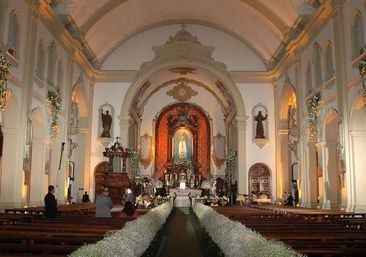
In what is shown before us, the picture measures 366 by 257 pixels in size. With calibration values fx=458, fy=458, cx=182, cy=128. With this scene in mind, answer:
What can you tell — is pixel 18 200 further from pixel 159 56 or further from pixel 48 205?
pixel 159 56

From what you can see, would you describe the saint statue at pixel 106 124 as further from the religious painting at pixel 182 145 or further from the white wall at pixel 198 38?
the religious painting at pixel 182 145

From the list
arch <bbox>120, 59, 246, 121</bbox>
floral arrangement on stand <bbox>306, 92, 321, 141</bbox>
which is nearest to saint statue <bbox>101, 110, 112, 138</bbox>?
arch <bbox>120, 59, 246, 121</bbox>

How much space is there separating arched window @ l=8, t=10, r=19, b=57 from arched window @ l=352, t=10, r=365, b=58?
461 inches

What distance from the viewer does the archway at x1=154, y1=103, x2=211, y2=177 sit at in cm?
3522

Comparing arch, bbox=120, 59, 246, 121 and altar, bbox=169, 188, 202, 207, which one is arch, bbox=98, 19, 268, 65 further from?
altar, bbox=169, 188, 202, 207

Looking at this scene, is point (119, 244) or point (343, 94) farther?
point (343, 94)

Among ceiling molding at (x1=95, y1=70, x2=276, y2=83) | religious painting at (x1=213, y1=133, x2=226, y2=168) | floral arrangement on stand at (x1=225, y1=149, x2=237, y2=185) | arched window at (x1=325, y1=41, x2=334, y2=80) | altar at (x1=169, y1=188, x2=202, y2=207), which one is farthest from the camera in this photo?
religious painting at (x1=213, y1=133, x2=226, y2=168)

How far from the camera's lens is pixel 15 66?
618 inches

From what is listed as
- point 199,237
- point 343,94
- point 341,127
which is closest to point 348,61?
point 343,94

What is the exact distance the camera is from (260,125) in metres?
27.3

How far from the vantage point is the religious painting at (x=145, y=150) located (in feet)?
112

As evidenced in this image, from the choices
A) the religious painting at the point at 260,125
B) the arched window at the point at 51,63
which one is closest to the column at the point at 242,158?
the religious painting at the point at 260,125

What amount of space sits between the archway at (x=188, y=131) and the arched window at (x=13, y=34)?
1938 centimetres

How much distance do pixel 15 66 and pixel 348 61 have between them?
11.6 meters
